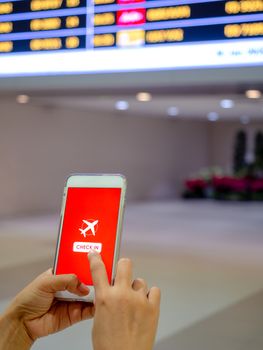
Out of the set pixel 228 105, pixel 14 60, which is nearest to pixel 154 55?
pixel 14 60

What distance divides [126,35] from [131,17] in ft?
0.56

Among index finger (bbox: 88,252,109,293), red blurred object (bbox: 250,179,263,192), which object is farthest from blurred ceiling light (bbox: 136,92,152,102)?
red blurred object (bbox: 250,179,263,192)

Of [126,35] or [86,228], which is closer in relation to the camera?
[86,228]

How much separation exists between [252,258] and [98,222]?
7.20 meters

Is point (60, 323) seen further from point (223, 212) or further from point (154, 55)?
point (223, 212)

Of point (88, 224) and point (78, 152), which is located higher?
point (78, 152)

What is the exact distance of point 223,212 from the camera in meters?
15.4

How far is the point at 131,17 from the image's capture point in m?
3.95

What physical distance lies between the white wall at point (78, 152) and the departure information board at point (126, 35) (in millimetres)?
10982

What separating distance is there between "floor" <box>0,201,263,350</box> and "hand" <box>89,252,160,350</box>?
336cm

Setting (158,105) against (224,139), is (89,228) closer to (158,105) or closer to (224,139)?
(158,105)

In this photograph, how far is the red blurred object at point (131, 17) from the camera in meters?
3.89

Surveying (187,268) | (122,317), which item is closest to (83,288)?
(122,317)

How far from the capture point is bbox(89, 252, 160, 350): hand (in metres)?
1.03
